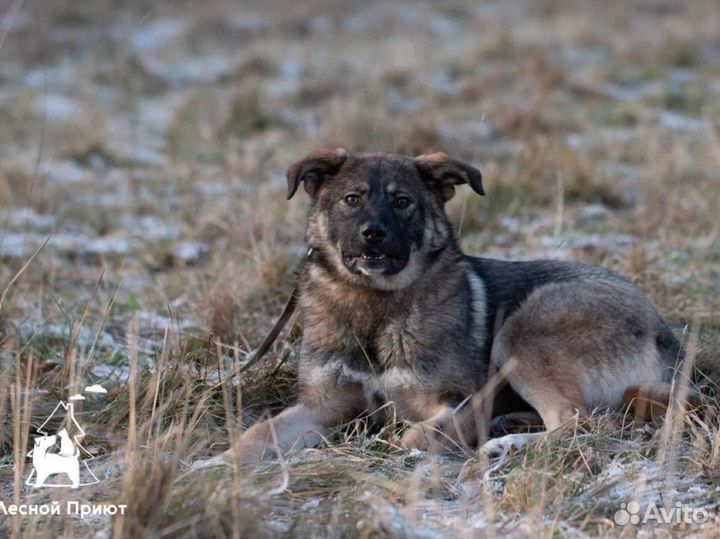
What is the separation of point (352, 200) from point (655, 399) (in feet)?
5.09

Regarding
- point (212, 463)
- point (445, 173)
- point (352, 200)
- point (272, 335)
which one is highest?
point (445, 173)

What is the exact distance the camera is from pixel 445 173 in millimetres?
4445

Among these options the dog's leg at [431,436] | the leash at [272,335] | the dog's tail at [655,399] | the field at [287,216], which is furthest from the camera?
the leash at [272,335]

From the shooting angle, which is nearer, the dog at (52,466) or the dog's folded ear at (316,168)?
the dog at (52,466)

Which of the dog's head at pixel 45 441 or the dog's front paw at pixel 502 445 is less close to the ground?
the dog's head at pixel 45 441

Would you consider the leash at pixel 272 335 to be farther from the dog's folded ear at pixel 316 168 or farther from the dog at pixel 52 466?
the dog at pixel 52 466

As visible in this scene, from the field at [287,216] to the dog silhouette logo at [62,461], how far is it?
7 cm

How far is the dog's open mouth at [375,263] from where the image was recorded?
13.7 feet

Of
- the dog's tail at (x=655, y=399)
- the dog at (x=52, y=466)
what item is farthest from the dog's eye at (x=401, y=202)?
the dog at (x=52, y=466)

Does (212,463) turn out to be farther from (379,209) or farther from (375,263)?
(379,209)

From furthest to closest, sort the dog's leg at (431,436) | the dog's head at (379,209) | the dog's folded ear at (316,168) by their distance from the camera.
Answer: the dog's folded ear at (316,168), the dog's head at (379,209), the dog's leg at (431,436)

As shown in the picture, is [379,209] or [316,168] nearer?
[379,209]

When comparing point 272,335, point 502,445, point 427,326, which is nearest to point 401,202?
point 427,326

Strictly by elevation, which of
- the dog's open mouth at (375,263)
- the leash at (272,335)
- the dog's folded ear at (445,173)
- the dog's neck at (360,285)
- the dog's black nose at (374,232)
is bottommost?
the leash at (272,335)
